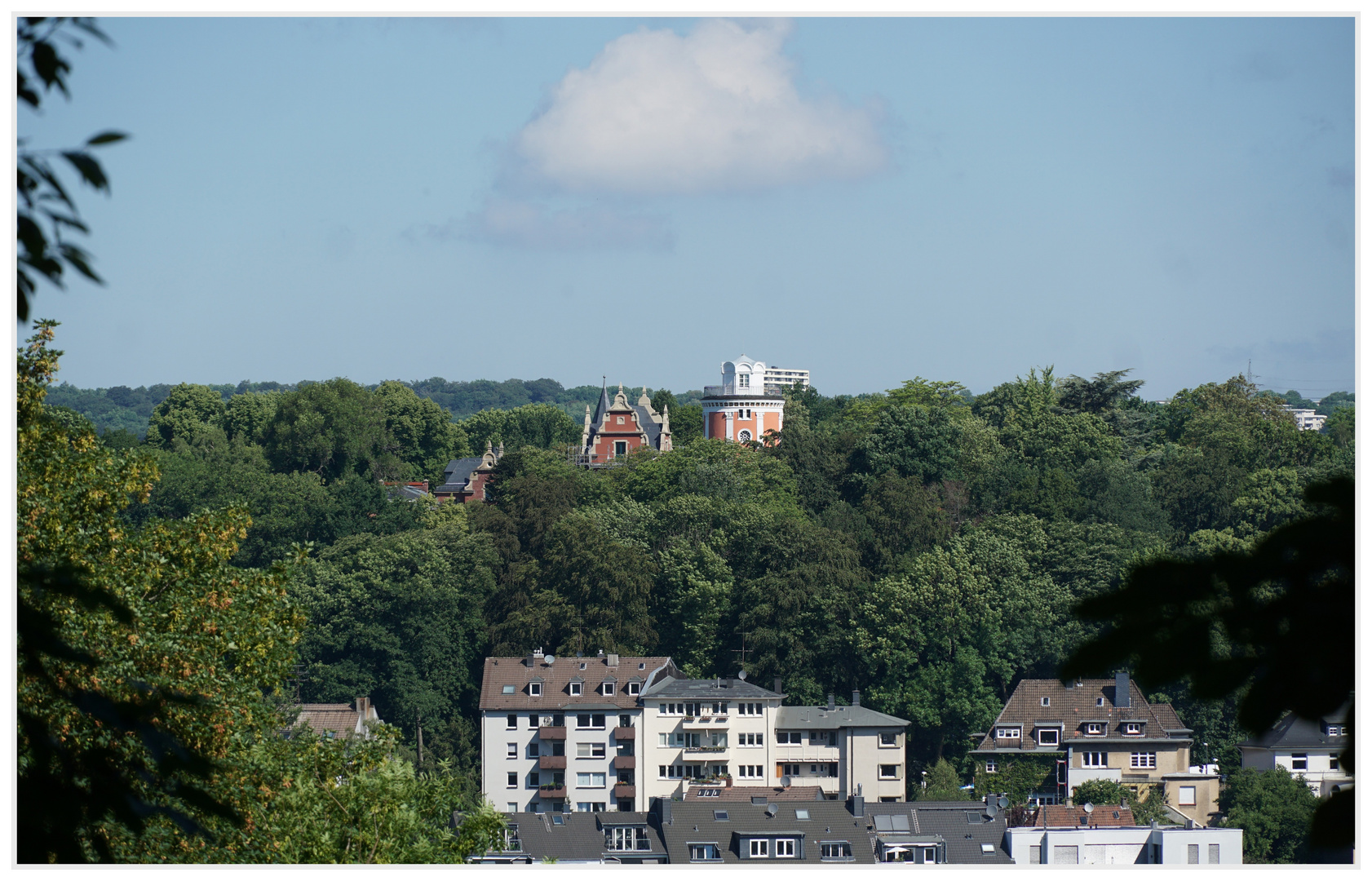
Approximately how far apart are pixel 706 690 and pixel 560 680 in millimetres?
4899

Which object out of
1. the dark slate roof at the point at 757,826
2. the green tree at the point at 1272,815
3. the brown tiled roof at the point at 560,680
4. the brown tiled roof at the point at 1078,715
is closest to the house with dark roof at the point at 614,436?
the brown tiled roof at the point at 560,680

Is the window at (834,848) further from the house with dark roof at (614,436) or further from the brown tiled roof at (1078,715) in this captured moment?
the house with dark roof at (614,436)

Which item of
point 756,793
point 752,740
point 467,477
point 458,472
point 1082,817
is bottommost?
point 1082,817

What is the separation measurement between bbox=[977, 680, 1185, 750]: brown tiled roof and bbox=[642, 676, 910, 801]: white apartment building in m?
3.43

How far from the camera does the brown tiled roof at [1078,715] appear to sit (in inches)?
1986

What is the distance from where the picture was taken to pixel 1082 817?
42.5 meters

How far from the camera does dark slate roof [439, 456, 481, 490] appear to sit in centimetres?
8312

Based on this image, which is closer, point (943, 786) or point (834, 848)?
point (834, 848)

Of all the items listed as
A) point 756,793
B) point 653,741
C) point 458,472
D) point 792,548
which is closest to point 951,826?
point 756,793

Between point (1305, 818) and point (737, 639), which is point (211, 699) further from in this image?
point (737, 639)

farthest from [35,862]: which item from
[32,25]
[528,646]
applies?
[528,646]

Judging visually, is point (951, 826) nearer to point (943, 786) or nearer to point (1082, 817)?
point (1082, 817)

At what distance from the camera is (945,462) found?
68625mm

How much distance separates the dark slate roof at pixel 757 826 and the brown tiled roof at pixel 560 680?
8.80 meters
